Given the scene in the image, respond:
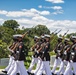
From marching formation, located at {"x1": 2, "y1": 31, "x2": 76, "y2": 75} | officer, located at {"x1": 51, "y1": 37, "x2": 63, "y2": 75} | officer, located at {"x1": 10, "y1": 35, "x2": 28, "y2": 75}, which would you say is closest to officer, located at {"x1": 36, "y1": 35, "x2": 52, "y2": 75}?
marching formation, located at {"x1": 2, "y1": 31, "x2": 76, "y2": 75}

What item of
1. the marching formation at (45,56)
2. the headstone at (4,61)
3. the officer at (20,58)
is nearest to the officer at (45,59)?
the marching formation at (45,56)

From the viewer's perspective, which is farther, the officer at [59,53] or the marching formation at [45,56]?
the officer at [59,53]

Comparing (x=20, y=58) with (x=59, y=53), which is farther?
(x=59, y=53)

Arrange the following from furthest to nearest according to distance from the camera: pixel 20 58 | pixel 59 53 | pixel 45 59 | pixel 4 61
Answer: pixel 4 61
pixel 59 53
pixel 45 59
pixel 20 58

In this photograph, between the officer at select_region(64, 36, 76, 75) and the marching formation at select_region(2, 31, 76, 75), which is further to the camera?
the officer at select_region(64, 36, 76, 75)

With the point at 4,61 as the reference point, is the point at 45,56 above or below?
above

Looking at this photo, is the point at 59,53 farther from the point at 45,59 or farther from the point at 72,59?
the point at 45,59

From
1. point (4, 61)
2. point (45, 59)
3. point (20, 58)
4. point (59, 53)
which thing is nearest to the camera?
point (20, 58)

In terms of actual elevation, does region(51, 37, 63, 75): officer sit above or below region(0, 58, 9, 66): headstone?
above

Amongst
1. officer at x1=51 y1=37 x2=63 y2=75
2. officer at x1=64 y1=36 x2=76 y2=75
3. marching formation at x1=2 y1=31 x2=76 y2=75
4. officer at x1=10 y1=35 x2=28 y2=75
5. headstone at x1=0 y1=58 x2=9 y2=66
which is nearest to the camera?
officer at x1=10 y1=35 x2=28 y2=75

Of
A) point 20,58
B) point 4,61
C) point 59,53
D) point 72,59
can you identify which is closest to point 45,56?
point 72,59

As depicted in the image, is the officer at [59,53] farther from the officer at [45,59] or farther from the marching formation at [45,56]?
the officer at [45,59]

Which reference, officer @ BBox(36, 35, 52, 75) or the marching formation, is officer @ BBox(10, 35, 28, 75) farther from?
officer @ BBox(36, 35, 52, 75)

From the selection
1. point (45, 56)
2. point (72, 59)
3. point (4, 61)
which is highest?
point (45, 56)
